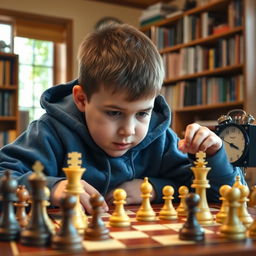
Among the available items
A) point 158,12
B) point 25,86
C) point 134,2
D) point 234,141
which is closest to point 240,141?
point 234,141

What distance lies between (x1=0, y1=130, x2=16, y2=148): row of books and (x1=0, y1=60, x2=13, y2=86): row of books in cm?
49

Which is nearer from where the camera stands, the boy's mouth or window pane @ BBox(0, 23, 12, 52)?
the boy's mouth

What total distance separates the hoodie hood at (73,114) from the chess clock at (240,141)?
0.20 metres

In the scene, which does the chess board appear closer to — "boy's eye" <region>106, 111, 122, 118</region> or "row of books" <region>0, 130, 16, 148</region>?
"boy's eye" <region>106, 111, 122, 118</region>

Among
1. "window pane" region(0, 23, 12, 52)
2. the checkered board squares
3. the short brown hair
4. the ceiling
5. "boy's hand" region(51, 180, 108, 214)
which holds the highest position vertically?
the ceiling

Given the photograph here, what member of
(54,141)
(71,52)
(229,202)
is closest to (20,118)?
(71,52)

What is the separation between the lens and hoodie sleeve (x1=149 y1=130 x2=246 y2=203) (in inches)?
49.8

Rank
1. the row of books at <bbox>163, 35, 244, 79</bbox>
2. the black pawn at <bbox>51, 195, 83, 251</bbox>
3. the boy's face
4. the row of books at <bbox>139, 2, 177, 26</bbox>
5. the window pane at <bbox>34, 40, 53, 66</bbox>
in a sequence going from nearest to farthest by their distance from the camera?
the black pawn at <bbox>51, 195, 83, 251</bbox> < the boy's face < the row of books at <bbox>163, 35, 244, 79</bbox> < the row of books at <bbox>139, 2, 177, 26</bbox> < the window pane at <bbox>34, 40, 53, 66</bbox>

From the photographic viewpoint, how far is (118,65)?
114 centimetres

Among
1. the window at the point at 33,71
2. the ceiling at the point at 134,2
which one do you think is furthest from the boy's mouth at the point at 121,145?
the ceiling at the point at 134,2

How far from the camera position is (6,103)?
4.34 meters

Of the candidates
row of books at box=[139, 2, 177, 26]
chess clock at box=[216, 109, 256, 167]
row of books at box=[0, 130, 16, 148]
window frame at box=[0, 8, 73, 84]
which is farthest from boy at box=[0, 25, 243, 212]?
window frame at box=[0, 8, 73, 84]

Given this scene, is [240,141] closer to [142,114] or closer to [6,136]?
[142,114]

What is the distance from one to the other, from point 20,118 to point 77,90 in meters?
3.32
